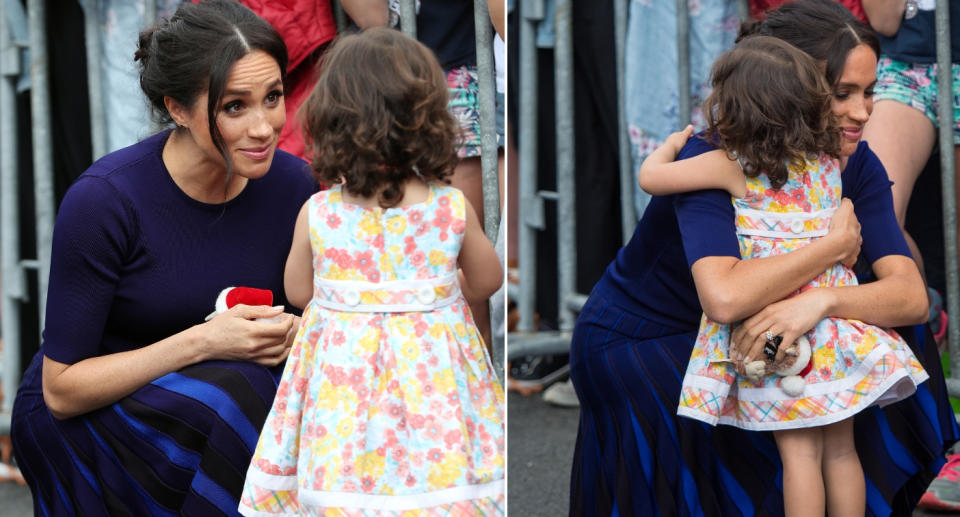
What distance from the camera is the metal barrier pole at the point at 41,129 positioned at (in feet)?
11.1

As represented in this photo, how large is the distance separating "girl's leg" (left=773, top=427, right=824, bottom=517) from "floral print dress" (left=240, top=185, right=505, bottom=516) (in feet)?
1.73

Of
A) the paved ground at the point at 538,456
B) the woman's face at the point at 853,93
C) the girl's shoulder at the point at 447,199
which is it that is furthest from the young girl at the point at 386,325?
the paved ground at the point at 538,456

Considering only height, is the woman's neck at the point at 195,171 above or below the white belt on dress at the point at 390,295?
above

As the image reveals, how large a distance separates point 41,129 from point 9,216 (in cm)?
33

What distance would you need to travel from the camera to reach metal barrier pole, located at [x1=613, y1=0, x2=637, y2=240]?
148 inches

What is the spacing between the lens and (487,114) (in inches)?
85.1

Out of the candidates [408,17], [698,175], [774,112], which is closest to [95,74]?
[408,17]

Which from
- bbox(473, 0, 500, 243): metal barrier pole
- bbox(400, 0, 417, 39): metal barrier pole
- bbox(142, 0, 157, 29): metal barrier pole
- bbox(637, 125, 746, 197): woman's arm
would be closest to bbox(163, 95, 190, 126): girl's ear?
bbox(400, 0, 417, 39): metal barrier pole

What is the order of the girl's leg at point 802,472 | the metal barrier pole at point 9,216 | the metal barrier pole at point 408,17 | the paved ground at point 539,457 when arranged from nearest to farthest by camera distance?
the girl's leg at point 802,472 → the metal barrier pole at point 408,17 → the paved ground at point 539,457 → the metal barrier pole at point 9,216

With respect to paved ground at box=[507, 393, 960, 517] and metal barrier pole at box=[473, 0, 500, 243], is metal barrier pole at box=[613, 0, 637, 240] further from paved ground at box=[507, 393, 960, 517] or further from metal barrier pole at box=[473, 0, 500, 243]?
metal barrier pole at box=[473, 0, 500, 243]

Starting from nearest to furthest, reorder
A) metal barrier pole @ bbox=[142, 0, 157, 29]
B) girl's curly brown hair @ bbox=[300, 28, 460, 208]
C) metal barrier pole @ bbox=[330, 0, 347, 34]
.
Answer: girl's curly brown hair @ bbox=[300, 28, 460, 208] → metal barrier pole @ bbox=[330, 0, 347, 34] → metal barrier pole @ bbox=[142, 0, 157, 29]

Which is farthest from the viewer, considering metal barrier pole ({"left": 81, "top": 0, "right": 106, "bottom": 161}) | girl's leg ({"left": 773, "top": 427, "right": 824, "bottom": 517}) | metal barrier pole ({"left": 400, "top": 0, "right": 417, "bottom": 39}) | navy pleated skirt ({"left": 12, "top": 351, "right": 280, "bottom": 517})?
metal barrier pole ({"left": 81, "top": 0, "right": 106, "bottom": 161})

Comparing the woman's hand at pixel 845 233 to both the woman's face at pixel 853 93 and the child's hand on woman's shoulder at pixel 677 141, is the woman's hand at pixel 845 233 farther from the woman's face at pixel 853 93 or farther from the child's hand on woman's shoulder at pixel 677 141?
the child's hand on woman's shoulder at pixel 677 141

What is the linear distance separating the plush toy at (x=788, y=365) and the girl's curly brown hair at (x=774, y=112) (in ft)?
0.95
